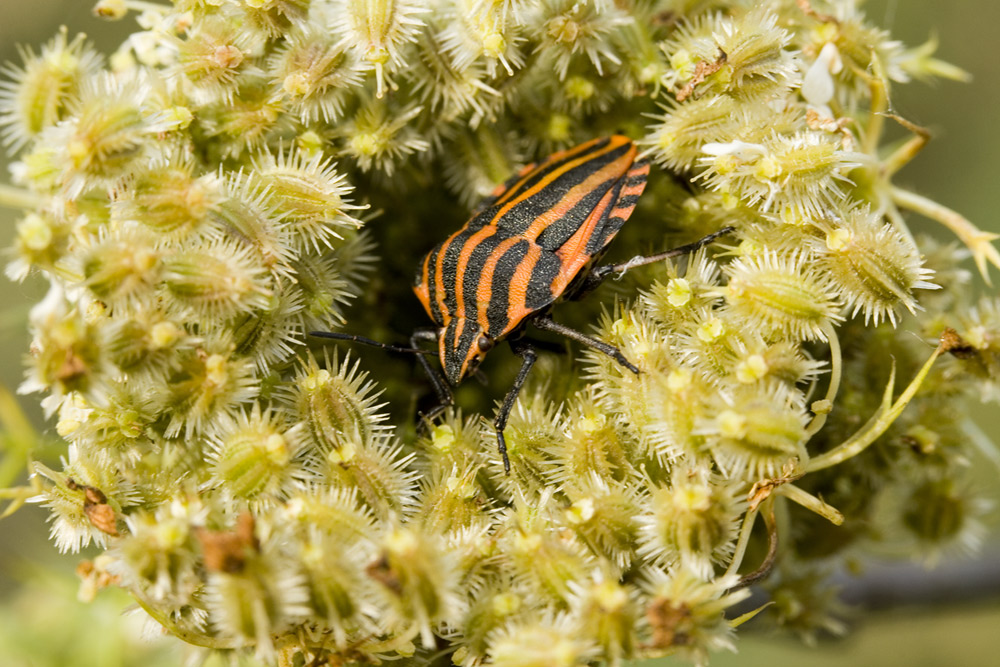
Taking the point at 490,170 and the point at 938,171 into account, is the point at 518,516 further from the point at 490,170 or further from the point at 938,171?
the point at 938,171

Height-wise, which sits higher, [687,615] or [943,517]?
[687,615]

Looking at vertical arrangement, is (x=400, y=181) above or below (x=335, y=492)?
above

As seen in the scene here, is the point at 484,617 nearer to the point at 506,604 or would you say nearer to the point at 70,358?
the point at 506,604

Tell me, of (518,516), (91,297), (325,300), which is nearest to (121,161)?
(91,297)

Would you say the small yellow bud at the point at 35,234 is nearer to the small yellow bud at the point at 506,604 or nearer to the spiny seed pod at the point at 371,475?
the spiny seed pod at the point at 371,475

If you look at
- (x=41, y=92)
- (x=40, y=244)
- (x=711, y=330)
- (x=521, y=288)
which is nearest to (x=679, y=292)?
(x=711, y=330)

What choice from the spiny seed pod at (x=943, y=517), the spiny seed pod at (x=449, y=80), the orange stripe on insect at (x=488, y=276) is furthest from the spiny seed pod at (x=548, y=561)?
the spiny seed pod at (x=943, y=517)

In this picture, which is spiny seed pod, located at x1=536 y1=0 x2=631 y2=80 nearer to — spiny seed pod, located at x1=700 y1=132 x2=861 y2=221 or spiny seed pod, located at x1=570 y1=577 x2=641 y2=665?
spiny seed pod, located at x1=700 y1=132 x2=861 y2=221
